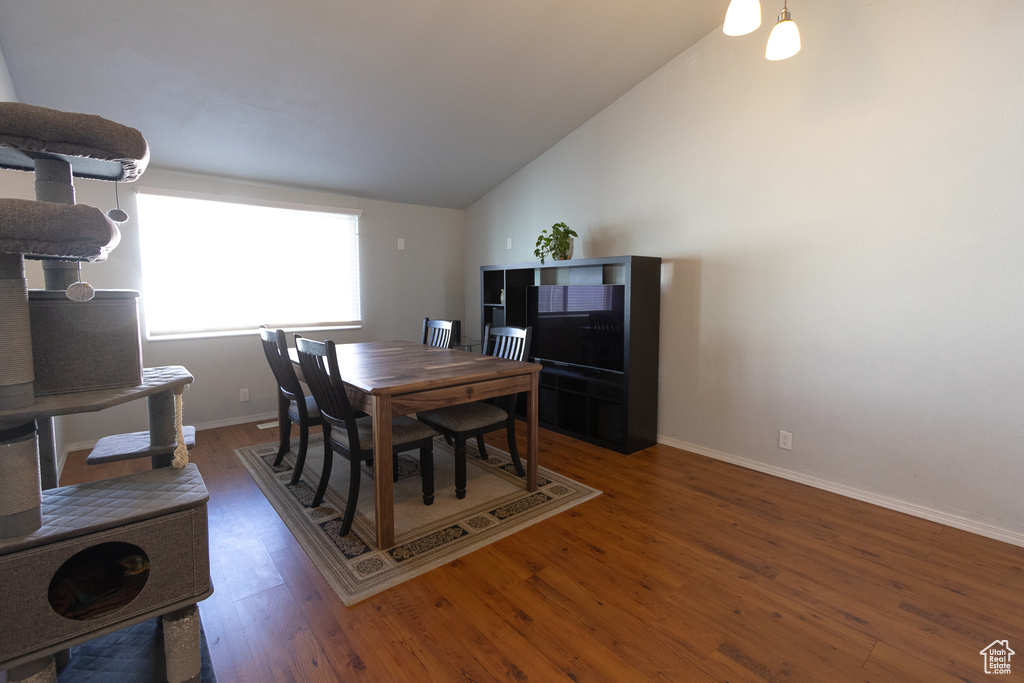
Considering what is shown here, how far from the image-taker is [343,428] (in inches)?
→ 93.1

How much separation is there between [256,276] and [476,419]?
270 centimetres

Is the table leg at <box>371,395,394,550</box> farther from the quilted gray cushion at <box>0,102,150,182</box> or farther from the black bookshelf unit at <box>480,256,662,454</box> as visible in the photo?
the black bookshelf unit at <box>480,256,662,454</box>

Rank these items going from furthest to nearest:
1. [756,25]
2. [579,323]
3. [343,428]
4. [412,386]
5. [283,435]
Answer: [579,323] < [283,435] < [343,428] < [412,386] < [756,25]

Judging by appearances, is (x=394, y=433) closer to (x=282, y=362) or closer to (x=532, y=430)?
(x=532, y=430)

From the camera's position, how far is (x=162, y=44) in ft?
7.88

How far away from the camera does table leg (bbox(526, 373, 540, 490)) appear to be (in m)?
2.62

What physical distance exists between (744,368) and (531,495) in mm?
1622

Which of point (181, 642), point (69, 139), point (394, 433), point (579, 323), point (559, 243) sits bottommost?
point (181, 642)

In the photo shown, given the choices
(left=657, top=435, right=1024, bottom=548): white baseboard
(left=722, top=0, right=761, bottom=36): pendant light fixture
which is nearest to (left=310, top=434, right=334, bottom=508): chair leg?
(left=657, top=435, right=1024, bottom=548): white baseboard

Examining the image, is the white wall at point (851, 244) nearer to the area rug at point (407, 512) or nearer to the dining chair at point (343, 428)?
the area rug at point (407, 512)

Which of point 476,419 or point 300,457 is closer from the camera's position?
point 476,419

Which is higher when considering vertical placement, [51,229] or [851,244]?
[851,244]

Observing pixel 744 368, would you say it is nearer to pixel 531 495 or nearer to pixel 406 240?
pixel 531 495

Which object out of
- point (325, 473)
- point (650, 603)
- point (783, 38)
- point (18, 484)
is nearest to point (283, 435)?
point (325, 473)
